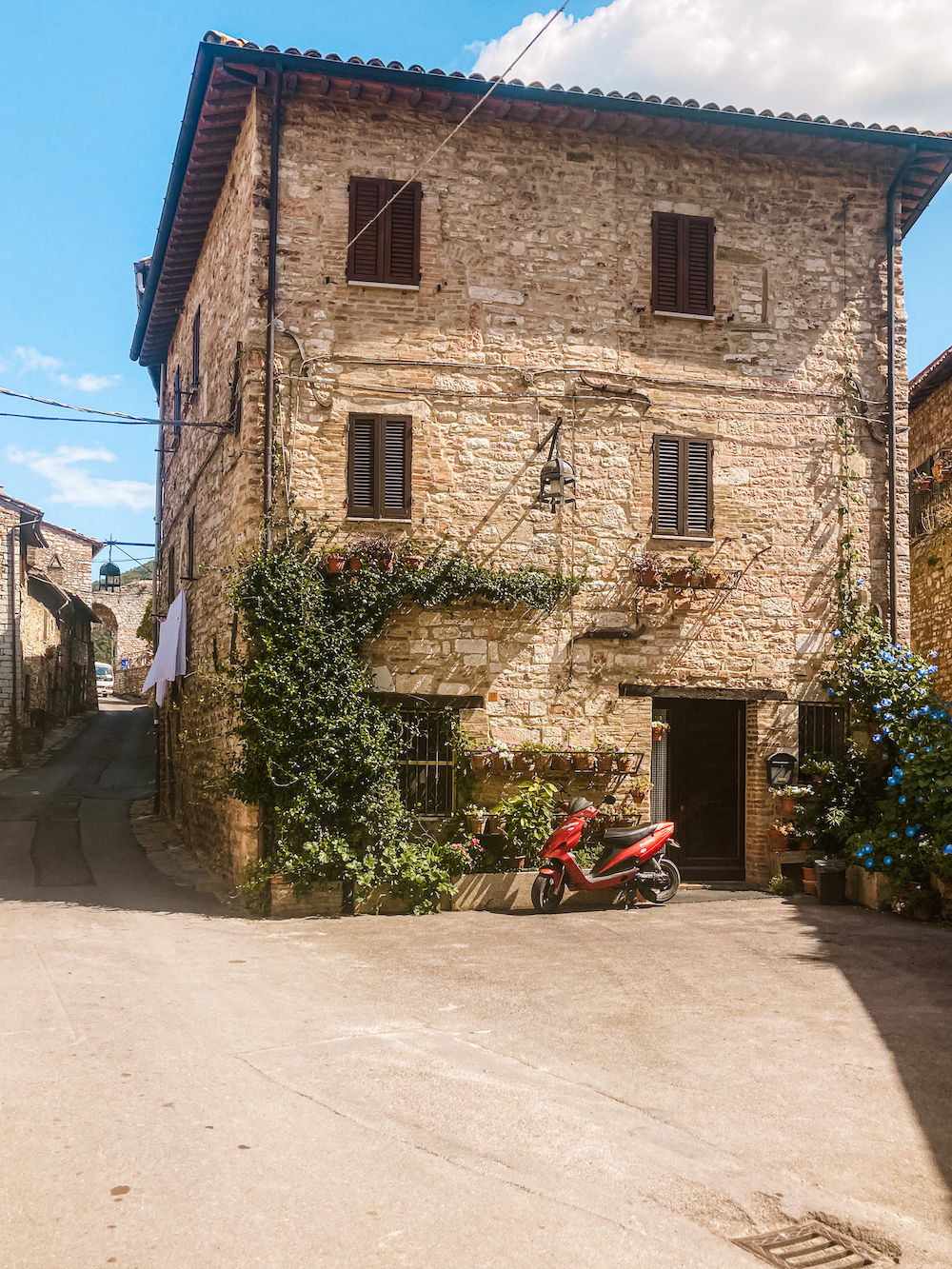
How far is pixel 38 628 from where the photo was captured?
31.2m

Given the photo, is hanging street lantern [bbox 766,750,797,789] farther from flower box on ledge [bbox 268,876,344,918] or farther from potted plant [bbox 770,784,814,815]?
flower box on ledge [bbox 268,876,344,918]

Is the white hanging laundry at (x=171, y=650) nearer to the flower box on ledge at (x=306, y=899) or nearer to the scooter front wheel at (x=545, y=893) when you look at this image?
the flower box on ledge at (x=306, y=899)

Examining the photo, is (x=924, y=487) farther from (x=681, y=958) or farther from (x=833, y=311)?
(x=681, y=958)

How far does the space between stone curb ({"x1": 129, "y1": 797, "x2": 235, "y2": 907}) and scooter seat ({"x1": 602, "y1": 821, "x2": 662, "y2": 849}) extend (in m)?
4.08

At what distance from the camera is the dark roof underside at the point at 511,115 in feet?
38.6

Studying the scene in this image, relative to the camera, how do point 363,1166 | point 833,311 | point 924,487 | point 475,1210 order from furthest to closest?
point 924,487
point 833,311
point 363,1166
point 475,1210

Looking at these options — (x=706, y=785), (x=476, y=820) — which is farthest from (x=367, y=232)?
(x=706, y=785)

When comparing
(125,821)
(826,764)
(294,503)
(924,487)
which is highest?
(924,487)

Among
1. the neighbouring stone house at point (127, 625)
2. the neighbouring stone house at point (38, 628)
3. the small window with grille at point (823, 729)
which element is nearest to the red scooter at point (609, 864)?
the small window with grille at point (823, 729)

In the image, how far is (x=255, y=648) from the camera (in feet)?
37.6

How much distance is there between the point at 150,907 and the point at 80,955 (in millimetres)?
2771

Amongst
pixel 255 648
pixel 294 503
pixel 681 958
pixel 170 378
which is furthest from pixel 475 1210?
pixel 170 378

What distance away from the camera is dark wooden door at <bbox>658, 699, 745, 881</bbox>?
42.9ft

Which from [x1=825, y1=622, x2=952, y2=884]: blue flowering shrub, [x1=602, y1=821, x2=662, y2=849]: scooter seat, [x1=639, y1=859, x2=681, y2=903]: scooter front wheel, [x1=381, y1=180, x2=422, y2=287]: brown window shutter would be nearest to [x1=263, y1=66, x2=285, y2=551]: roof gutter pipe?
[x1=381, y1=180, x2=422, y2=287]: brown window shutter
